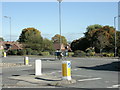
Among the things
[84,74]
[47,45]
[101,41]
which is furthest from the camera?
[47,45]

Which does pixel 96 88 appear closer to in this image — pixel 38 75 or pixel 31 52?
pixel 38 75

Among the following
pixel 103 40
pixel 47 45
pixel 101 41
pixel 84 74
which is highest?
pixel 103 40

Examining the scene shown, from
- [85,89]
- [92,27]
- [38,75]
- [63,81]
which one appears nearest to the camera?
[85,89]

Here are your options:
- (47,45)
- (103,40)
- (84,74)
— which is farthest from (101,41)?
(84,74)

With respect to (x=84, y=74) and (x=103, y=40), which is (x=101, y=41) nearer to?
(x=103, y=40)

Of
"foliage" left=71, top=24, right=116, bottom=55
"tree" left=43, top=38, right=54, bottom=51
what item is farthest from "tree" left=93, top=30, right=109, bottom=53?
"tree" left=43, top=38, right=54, bottom=51

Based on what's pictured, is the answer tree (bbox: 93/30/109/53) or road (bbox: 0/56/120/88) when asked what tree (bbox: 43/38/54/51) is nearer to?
tree (bbox: 93/30/109/53)

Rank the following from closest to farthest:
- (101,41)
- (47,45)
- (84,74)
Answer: (84,74) < (101,41) < (47,45)

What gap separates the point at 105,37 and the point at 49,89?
60300 mm

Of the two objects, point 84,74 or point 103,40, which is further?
point 103,40

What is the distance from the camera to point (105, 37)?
69125mm

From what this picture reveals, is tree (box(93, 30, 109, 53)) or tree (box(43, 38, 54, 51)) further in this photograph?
tree (box(43, 38, 54, 51))

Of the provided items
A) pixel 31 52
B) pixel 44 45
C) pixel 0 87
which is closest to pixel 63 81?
pixel 0 87

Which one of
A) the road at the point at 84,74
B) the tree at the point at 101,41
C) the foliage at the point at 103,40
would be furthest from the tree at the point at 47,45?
the road at the point at 84,74
